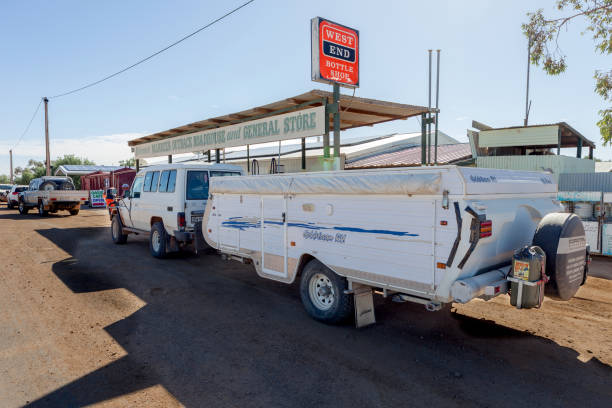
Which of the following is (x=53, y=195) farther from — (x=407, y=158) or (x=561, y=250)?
(x=561, y=250)

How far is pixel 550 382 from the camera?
4020 mm

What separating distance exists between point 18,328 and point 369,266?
4800mm

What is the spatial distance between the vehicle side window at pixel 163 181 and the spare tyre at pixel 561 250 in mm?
7809

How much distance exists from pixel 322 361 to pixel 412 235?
1.72 metres

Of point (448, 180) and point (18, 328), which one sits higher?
point (448, 180)

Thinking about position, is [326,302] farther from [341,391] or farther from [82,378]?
[82,378]

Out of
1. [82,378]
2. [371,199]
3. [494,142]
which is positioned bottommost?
[82,378]

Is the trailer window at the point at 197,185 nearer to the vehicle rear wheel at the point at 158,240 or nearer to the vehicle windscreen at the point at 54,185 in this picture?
the vehicle rear wheel at the point at 158,240

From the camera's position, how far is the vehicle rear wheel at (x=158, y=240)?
32.0ft

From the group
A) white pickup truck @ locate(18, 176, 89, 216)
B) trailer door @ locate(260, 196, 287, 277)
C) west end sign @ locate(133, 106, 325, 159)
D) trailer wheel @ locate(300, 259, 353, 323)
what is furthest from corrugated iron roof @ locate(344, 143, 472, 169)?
white pickup truck @ locate(18, 176, 89, 216)

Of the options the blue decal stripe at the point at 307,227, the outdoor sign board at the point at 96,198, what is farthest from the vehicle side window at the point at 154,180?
the outdoor sign board at the point at 96,198

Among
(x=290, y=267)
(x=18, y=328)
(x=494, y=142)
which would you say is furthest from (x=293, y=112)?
(x=494, y=142)

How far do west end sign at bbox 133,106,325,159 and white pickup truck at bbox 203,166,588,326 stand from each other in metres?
3.92

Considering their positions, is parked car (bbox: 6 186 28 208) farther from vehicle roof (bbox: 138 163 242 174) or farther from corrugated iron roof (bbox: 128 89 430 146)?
vehicle roof (bbox: 138 163 242 174)
